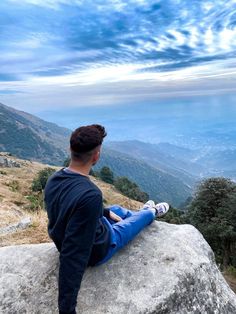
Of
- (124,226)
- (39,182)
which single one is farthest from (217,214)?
(124,226)

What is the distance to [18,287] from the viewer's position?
8.11m

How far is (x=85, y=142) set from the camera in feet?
22.7

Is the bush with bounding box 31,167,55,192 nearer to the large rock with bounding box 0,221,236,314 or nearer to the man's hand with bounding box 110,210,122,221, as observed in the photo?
the man's hand with bounding box 110,210,122,221

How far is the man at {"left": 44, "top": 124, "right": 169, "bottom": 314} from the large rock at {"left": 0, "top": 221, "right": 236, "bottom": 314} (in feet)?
2.30

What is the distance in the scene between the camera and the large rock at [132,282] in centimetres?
774

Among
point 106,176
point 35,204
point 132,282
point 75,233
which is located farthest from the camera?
point 106,176

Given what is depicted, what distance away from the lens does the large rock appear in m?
7.74

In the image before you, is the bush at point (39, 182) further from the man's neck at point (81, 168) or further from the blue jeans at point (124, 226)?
the man's neck at point (81, 168)

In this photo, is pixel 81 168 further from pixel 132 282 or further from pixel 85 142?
pixel 132 282

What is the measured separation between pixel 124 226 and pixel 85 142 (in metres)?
2.67

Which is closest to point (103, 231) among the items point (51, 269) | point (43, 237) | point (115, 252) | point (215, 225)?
point (115, 252)

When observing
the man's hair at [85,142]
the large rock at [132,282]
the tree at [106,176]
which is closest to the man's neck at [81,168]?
the man's hair at [85,142]

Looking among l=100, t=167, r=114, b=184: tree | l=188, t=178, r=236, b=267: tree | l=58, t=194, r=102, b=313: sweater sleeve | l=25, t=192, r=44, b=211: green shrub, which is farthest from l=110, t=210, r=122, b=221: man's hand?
l=100, t=167, r=114, b=184: tree

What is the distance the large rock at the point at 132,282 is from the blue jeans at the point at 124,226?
0.87 ft
